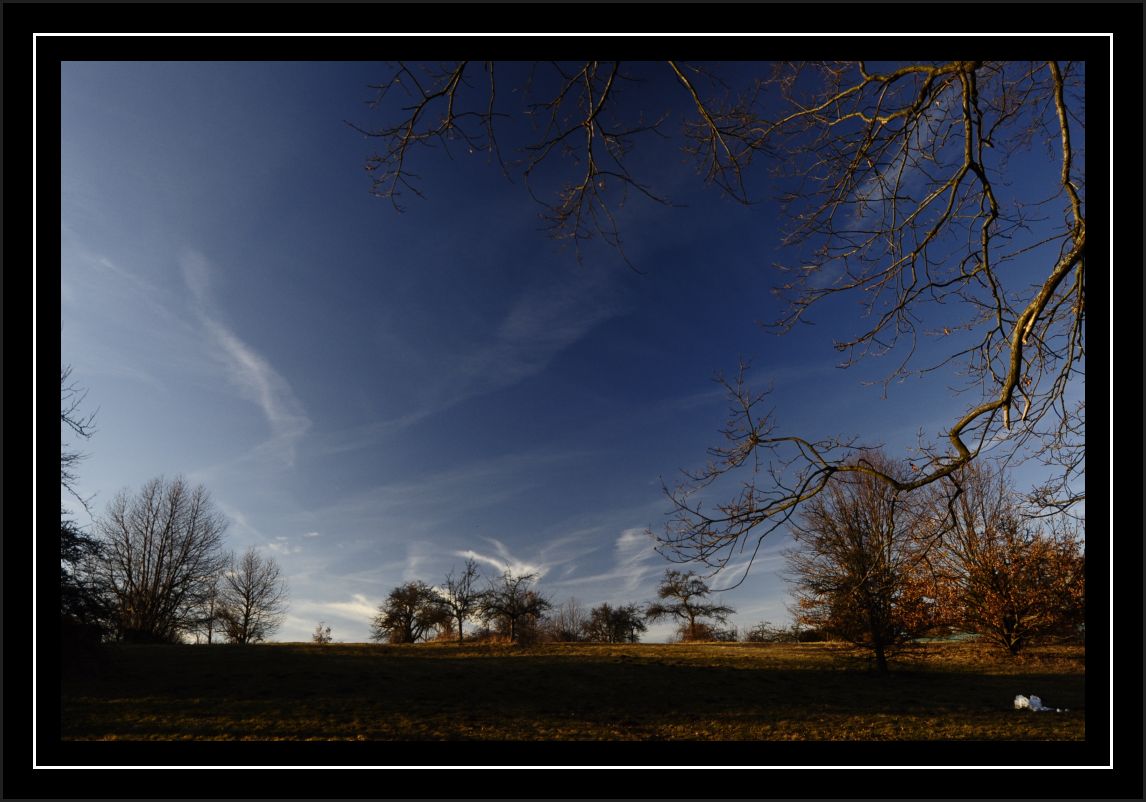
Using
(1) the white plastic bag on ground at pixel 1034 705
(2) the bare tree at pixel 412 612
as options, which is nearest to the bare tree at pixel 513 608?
(2) the bare tree at pixel 412 612

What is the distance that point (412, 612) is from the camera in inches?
1277

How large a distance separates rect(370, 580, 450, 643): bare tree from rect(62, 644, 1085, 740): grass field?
31.1 feet

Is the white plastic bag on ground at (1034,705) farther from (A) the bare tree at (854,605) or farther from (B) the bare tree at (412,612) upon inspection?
(B) the bare tree at (412,612)

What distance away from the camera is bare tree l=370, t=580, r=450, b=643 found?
32312 millimetres

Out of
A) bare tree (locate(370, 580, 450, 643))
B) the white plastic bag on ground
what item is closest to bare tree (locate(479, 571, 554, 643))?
bare tree (locate(370, 580, 450, 643))

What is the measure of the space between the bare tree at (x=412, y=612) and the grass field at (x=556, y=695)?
947 centimetres

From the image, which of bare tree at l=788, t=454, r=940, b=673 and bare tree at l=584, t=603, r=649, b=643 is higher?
bare tree at l=788, t=454, r=940, b=673

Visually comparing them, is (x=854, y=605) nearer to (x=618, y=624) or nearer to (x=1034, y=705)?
(x=1034, y=705)

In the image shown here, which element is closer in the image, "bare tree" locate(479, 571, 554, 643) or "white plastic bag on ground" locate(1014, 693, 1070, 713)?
"white plastic bag on ground" locate(1014, 693, 1070, 713)

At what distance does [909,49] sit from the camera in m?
2.71

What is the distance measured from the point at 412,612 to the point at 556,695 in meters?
A: 20.4

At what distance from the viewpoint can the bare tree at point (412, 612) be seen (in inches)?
1272

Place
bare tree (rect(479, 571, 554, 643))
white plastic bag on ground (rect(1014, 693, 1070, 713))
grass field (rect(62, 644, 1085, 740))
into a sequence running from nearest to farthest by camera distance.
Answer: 1. grass field (rect(62, 644, 1085, 740))
2. white plastic bag on ground (rect(1014, 693, 1070, 713))
3. bare tree (rect(479, 571, 554, 643))

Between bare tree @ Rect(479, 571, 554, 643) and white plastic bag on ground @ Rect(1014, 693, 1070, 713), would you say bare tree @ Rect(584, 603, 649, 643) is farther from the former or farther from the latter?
white plastic bag on ground @ Rect(1014, 693, 1070, 713)
